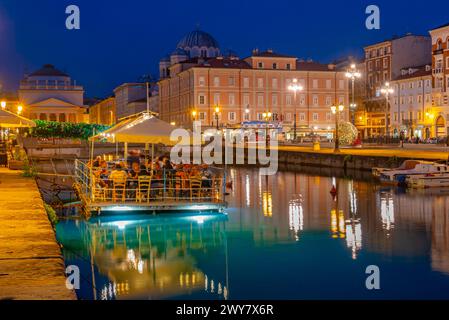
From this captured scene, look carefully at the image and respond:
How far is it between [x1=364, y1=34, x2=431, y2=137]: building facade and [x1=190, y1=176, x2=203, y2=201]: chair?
77.3 m

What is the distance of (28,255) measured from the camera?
418 inches

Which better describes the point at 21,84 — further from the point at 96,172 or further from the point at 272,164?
the point at 96,172

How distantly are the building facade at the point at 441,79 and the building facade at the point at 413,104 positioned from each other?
1386 millimetres

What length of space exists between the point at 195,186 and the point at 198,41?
98.7m

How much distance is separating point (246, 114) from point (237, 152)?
102 feet

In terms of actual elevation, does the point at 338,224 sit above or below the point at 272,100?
below

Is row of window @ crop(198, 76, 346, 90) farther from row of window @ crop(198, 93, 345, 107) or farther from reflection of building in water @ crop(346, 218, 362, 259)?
reflection of building in water @ crop(346, 218, 362, 259)

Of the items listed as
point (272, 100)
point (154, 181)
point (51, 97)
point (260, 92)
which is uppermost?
point (51, 97)

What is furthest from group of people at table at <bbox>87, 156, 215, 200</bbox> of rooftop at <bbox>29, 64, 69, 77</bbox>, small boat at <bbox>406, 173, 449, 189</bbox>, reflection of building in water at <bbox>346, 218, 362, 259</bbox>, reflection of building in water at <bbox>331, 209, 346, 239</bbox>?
rooftop at <bbox>29, 64, 69, 77</bbox>

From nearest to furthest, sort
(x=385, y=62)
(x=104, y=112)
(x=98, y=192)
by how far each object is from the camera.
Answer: (x=98, y=192) → (x=385, y=62) → (x=104, y=112)

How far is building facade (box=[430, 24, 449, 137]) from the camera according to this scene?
252 ft

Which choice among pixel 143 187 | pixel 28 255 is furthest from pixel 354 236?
pixel 28 255

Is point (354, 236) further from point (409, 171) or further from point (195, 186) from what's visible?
point (409, 171)

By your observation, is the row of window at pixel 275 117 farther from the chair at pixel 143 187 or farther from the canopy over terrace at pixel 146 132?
the chair at pixel 143 187
